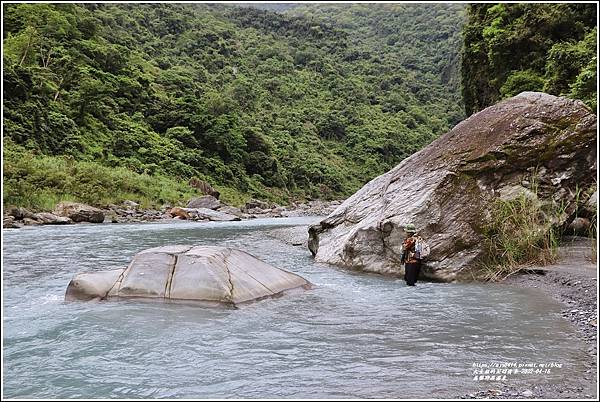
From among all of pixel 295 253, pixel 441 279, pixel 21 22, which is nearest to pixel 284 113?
pixel 21 22

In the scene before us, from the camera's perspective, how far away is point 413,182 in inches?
469

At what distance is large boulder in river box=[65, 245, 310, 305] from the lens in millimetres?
8250

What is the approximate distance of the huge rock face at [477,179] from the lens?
1078 cm

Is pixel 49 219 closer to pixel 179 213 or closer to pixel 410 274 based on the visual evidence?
pixel 179 213

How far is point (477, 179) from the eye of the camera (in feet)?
36.6

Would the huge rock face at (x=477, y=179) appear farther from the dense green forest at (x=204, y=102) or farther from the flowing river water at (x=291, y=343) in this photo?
the dense green forest at (x=204, y=102)

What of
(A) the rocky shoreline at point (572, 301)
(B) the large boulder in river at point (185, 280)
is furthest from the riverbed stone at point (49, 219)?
(A) the rocky shoreline at point (572, 301)

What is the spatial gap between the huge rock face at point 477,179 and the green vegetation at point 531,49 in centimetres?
502

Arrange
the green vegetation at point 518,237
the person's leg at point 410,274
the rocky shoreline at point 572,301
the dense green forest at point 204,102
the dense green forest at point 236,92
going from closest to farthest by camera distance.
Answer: the rocky shoreline at point 572,301 < the person's leg at point 410,274 < the green vegetation at point 518,237 < the dense green forest at point 236,92 < the dense green forest at point 204,102

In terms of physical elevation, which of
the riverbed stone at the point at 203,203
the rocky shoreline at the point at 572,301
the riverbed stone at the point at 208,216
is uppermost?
the rocky shoreline at the point at 572,301

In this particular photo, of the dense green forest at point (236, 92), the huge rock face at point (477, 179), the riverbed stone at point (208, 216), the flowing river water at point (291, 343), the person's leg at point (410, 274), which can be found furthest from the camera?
the riverbed stone at point (208, 216)

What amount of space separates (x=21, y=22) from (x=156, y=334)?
1874 inches

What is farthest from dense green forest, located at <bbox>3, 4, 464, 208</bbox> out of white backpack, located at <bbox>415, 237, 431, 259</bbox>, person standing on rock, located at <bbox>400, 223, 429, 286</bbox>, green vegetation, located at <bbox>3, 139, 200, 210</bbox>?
white backpack, located at <bbox>415, 237, 431, 259</bbox>

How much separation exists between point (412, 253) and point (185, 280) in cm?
423
